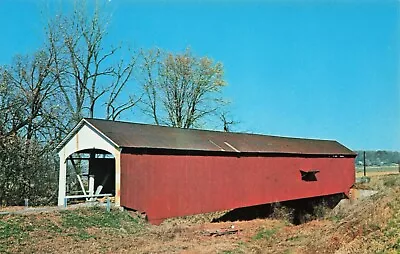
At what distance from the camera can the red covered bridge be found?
55.9 feet

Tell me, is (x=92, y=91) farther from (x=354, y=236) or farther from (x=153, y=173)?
(x=354, y=236)

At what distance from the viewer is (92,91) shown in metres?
31.3

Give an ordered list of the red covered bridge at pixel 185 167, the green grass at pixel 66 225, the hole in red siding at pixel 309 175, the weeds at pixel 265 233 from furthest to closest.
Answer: the hole in red siding at pixel 309 175
the red covered bridge at pixel 185 167
the weeds at pixel 265 233
the green grass at pixel 66 225

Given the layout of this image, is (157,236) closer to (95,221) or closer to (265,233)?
(95,221)

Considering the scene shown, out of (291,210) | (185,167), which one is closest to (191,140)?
(185,167)

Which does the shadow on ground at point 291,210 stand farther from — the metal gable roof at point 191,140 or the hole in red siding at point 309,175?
the metal gable roof at point 191,140

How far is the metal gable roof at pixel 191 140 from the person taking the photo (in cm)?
1753

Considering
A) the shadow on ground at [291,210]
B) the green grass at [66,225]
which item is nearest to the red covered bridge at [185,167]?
the shadow on ground at [291,210]

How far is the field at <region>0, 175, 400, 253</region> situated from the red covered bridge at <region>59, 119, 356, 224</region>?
1.37m

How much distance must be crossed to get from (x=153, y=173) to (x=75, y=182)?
9108 mm

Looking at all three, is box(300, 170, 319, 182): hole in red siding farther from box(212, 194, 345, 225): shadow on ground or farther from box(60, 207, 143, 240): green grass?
box(60, 207, 143, 240): green grass

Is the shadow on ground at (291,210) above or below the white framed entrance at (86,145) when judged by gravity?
below

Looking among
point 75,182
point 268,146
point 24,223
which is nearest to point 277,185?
point 268,146

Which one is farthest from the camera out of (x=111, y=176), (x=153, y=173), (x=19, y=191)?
(x=19, y=191)
